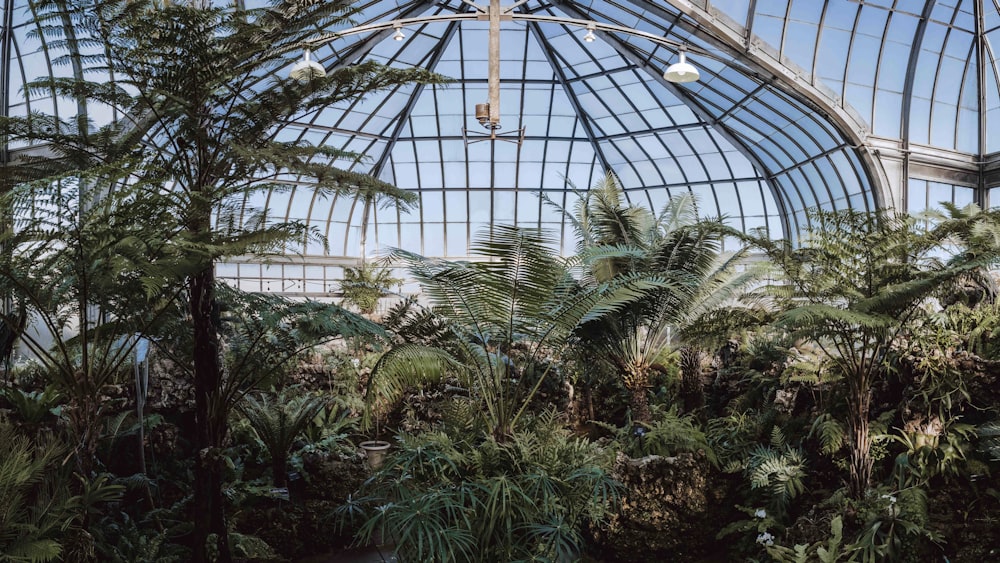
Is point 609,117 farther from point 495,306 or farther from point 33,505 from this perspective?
point 33,505

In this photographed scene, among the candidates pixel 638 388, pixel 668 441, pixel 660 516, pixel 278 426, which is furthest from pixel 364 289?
pixel 660 516

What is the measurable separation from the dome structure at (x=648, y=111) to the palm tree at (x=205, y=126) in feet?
2.06

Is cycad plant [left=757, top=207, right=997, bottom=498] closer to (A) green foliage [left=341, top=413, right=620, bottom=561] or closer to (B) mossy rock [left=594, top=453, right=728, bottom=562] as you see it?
(B) mossy rock [left=594, top=453, right=728, bottom=562]

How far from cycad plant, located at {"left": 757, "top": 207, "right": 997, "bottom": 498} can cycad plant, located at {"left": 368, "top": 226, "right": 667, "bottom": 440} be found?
1526 mm

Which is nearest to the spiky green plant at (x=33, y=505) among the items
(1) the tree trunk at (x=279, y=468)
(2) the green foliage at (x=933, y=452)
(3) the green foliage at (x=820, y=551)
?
(1) the tree trunk at (x=279, y=468)

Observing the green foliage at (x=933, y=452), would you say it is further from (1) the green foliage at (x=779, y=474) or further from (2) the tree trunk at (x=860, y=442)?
(1) the green foliage at (x=779, y=474)

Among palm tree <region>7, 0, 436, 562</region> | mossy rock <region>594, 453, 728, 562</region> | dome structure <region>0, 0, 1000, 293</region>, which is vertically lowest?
mossy rock <region>594, 453, 728, 562</region>

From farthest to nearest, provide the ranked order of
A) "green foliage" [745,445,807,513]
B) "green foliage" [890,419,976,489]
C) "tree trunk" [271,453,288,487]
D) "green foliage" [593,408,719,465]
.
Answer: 1. "tree trunk" [271,453,288,487]
2. "green foliage" [593,408,719,465]
3. "green foliage" [745,445,807,513]
4. "green foliage" [890,419,976,489]

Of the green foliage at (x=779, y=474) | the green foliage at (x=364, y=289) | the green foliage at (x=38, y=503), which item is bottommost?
the green foliage at (x=779, y=474)

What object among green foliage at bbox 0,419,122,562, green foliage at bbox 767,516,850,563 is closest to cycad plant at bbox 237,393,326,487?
green foliage at bbox 0,419,122,562

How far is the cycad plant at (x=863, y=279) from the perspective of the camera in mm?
5742

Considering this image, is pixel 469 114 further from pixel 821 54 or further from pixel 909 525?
pixel 909 525

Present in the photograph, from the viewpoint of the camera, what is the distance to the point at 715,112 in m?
14.7

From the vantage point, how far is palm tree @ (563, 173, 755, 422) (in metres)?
7.39
